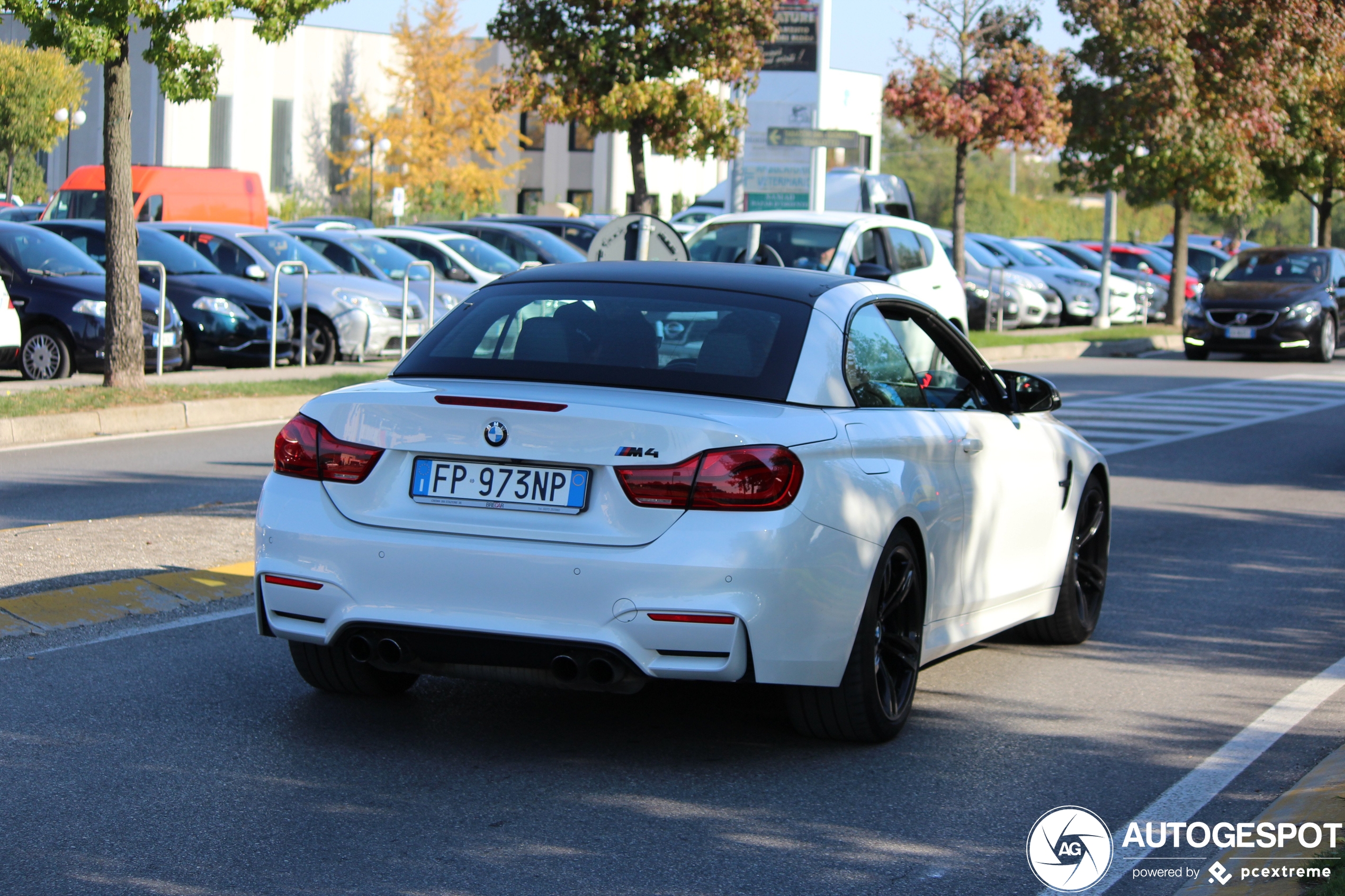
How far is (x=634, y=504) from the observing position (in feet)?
15.9

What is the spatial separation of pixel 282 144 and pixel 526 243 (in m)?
39.5

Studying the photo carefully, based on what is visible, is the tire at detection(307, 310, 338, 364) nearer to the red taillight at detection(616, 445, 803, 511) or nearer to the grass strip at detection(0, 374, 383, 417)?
the grass strip at detection(0, 374, 383, 417)

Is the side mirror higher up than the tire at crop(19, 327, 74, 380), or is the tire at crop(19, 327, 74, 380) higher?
the side mirror

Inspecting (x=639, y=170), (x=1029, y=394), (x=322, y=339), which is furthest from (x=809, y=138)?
(x=1029, y=394)

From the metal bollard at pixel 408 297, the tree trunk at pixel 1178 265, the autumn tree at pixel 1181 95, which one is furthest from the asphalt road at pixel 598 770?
the tree trunk at pixel 1178 265

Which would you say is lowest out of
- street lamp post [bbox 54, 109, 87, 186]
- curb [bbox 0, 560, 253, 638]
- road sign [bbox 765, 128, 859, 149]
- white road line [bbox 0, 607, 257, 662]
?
white road line [bbox 0, 607, 257, 662]

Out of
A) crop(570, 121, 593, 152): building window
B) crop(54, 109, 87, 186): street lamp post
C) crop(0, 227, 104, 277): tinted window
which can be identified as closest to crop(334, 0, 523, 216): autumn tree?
crop(570, 121, 593, 152): building window

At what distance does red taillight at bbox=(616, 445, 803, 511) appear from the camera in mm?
4844

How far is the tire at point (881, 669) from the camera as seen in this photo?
17.3ft

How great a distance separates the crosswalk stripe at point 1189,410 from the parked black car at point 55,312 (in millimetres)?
9389

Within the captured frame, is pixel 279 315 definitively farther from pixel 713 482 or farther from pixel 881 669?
pixel 713 482

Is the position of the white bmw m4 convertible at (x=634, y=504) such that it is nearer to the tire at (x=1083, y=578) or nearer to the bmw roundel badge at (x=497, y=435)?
the bmw roundel badge at (x=497, y=435)

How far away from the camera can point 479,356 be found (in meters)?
5.54

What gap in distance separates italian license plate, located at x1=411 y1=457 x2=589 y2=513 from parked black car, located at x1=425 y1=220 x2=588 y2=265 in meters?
21.1
